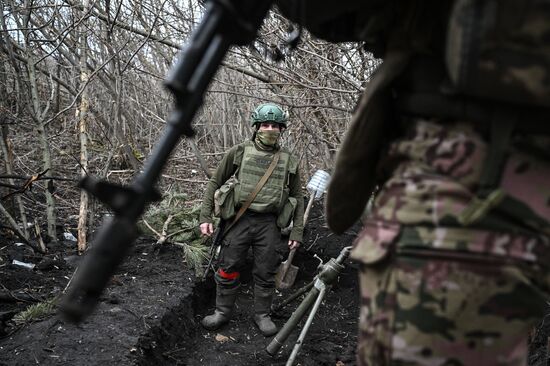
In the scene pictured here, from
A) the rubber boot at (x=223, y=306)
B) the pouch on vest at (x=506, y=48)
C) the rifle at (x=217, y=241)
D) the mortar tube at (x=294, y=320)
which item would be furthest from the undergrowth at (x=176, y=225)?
the pouch on vest at (x=506, y=48)

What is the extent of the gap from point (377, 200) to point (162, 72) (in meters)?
7.53

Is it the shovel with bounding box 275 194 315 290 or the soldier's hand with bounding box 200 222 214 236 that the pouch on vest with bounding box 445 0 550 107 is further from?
the shovel with bounding box 275 194 315 290

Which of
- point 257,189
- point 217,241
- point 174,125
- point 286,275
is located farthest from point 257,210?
point 174,125

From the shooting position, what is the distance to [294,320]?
3543 millimetres

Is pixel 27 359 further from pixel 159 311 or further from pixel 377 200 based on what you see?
pixel 377 200

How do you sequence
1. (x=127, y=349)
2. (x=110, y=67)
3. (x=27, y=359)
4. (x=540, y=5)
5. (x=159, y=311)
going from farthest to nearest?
(x=110, y=67) < (x=159, y=311) < (x=127, y=349) < (x=27, y=359) < (x=540, y=5)

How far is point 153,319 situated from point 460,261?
3.25m

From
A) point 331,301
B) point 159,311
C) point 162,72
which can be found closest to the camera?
point 159,311

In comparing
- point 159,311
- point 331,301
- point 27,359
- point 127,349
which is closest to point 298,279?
point 331,301

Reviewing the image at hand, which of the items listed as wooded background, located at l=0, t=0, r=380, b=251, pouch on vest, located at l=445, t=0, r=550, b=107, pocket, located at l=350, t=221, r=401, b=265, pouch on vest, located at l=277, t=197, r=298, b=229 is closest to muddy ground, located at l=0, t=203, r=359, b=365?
wooded background, located at l=0, t=0, r=380, b=251

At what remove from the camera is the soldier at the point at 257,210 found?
182 inches

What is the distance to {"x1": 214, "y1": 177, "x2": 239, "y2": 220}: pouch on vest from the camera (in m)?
4.57

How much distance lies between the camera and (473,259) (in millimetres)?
976

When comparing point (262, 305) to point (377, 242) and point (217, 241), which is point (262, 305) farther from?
point (377, 242)
